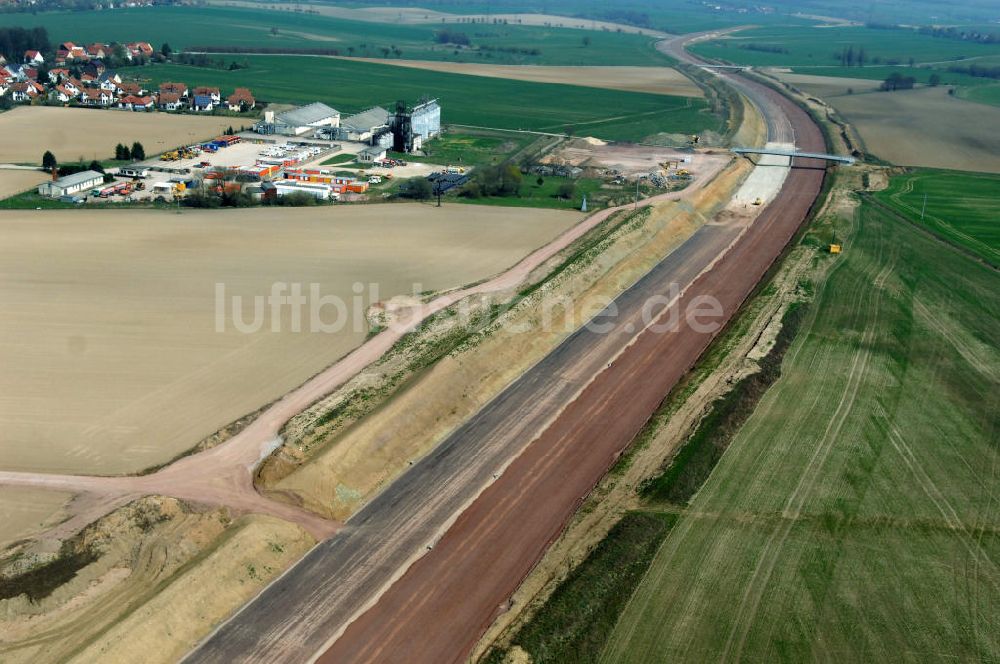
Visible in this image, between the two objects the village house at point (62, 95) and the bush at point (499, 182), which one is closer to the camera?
the bush at point (499, 182)

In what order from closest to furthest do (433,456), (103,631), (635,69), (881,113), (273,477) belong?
(103,631)
(273,477)
(433,456)
(881,113)
(635,69)

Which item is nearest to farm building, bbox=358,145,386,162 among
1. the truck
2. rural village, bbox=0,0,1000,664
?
rural village, bbox=0,0,1000,664

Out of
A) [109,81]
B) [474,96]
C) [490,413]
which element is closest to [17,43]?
[109,81]

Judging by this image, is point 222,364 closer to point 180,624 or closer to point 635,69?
point 180,624

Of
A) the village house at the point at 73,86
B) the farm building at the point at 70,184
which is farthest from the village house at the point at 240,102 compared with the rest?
the farm building at the point at 70,184

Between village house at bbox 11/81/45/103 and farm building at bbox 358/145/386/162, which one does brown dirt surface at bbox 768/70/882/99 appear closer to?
farm building at bbox 358/145/386/162

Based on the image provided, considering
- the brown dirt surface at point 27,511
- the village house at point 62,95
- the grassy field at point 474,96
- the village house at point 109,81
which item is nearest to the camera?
the brown dirt surface at point 27,511

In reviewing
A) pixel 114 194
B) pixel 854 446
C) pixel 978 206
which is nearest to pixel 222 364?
pixel 854 446

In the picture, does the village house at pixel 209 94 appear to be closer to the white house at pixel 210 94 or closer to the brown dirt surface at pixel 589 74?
the white house at pixel 210 94
